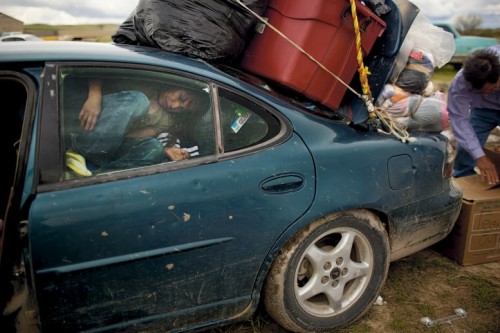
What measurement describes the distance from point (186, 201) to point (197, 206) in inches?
2.2

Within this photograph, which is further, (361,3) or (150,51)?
(361,3)

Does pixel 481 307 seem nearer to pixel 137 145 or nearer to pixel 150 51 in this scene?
pixel 137 145

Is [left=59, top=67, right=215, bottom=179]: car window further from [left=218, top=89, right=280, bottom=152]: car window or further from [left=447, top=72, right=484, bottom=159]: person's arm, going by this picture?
[left=447, top=72, right=484, bottom=159]: person's arm

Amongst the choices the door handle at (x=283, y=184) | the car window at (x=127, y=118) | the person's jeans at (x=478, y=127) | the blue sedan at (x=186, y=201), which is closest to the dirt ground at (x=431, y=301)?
the blue sedan at (x=186, y=201)

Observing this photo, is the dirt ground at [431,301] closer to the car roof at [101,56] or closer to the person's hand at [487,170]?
the person's hand at [487,170]

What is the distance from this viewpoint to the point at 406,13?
2.67m

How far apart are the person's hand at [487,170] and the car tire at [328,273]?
1.33 m

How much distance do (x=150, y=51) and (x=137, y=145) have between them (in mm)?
529

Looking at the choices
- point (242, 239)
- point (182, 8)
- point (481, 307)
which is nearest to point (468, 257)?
point (481, 307)

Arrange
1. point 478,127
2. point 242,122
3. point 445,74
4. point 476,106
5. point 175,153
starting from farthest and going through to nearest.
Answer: point 445,74, point 478,127, point 476,106, point 242,122, point 175,153

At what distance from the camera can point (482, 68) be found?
3189 millimetres

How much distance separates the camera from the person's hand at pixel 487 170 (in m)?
3.14

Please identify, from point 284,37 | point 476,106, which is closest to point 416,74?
point 284,37

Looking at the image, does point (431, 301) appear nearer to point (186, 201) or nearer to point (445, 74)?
point (186, 201)
